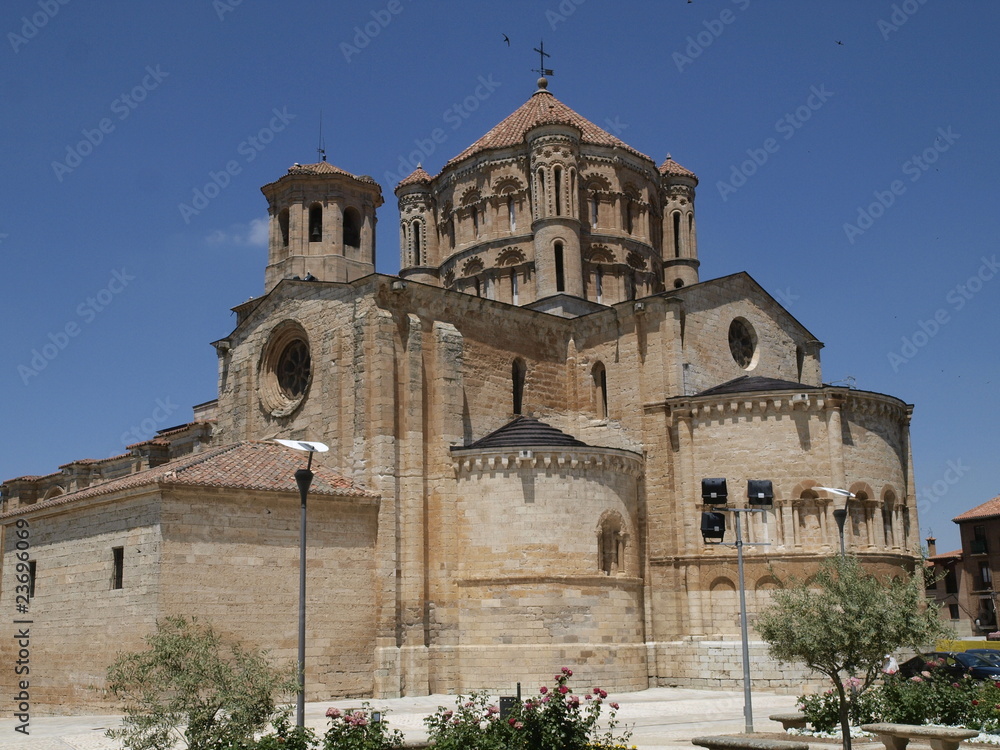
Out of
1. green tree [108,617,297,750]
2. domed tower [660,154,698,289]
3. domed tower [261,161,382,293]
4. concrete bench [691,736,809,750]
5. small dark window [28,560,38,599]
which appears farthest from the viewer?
domed tower [660,154,698,289]

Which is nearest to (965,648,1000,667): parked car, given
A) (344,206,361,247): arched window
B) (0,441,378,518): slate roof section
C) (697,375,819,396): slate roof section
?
(697,375,819,396): slate roof section

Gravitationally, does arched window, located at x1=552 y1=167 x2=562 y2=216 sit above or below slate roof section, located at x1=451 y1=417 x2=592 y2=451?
above

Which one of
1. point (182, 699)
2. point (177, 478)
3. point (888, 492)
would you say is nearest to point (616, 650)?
point (888, 492)

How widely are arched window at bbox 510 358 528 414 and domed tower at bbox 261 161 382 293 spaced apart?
6107mm

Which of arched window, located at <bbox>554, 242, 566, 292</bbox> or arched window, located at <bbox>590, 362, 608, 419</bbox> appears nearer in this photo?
arched window, located at <bbox>590, 362, 608, 419</bbox>

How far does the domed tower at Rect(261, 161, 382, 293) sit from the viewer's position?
31.4 meters

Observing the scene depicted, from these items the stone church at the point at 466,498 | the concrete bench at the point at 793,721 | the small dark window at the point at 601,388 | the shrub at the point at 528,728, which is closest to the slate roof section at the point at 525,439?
the stone church at the point at 466,498

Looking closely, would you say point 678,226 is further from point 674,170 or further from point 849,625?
point 849,625

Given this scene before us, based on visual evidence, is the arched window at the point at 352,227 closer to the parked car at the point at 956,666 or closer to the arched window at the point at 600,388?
the arched window at the point at 600,388

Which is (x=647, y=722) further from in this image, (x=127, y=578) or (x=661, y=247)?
(x=661, y=247)

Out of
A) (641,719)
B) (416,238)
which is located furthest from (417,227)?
(641,719)

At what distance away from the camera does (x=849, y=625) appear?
13.2 m

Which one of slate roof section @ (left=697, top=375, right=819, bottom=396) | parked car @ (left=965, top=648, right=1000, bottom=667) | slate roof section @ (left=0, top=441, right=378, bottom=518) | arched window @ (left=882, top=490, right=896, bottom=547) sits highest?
slate roof section @ (left=697, top=375, right=819, bottom=396)

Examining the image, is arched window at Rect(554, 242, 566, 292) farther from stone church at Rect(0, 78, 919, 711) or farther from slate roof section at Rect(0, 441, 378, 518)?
slate roof section at Rect(0, 441, 378, 518)
